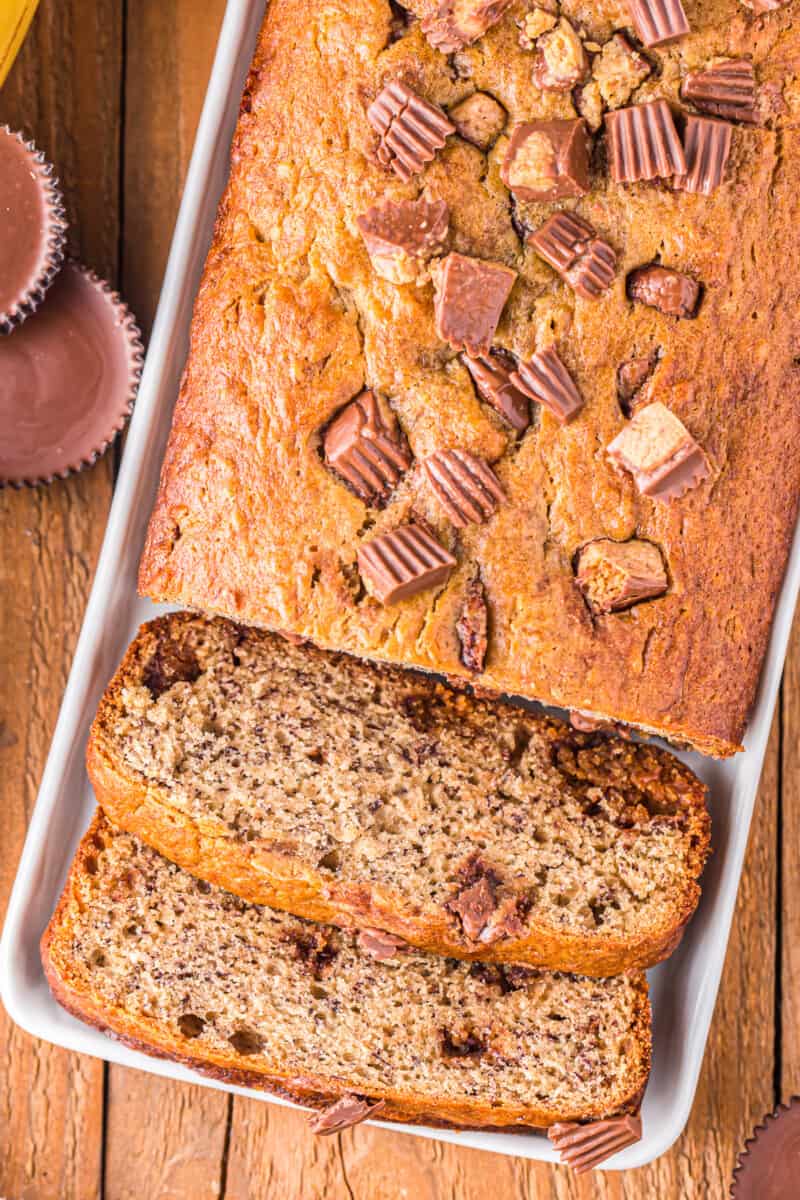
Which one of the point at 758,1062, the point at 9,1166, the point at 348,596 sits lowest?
the point at 9,1166

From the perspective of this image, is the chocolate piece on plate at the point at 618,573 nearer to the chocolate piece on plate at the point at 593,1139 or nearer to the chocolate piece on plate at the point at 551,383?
the chocolate piece on plate at the point at 551,383

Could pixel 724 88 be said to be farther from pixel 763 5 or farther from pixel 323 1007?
pixel 323 1007

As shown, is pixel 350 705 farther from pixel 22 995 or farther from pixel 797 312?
pixel 797 312

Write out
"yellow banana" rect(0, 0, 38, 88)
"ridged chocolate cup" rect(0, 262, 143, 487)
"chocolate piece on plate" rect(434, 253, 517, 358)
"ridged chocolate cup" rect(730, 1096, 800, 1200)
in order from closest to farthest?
"chocolate piece on plate" rect(434, 253, 517, 358) → "yellow banana" rect(0, 0, 38, 88) → "ridged chocolate cup" rect(0, 262, 143, 487) → "ridged chocolate cup" rect(730, 1096, 800, 1200)

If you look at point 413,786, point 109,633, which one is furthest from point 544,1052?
point 109,633

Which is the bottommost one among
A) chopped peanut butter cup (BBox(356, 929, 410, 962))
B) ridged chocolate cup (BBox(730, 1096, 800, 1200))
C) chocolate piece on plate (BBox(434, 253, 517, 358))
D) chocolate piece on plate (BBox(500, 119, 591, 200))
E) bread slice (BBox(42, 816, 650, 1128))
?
ridged chocolate cup (BBox(730, 1096, 800, 1200))

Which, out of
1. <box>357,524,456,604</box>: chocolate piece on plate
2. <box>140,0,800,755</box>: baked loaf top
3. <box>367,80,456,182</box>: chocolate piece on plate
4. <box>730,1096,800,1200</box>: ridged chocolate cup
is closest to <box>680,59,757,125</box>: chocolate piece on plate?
<box>140,0,800,755</box>: baked loaf top

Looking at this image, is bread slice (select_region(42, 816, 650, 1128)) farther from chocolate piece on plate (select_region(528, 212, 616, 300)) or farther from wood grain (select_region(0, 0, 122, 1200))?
chocolate piece on plate (select_region(528, 212, 616, 300))
